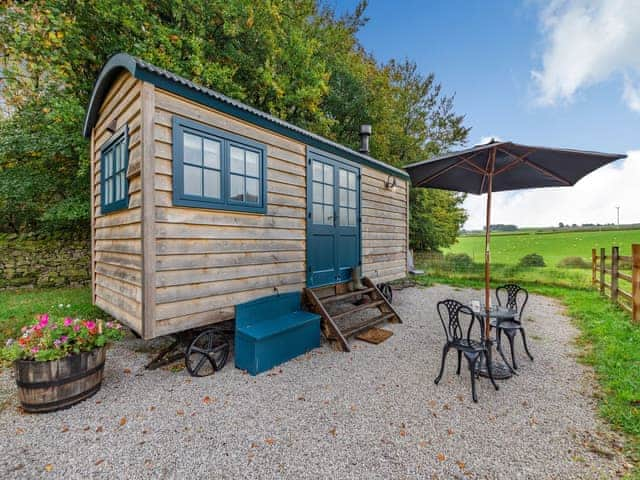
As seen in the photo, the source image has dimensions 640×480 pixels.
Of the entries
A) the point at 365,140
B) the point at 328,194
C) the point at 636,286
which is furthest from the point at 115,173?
the point at 636,286

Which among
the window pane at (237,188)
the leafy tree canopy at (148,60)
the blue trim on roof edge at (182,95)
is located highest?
the leafy tree canopy at (148,60)

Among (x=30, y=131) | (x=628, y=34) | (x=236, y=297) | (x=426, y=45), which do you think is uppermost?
(x=426, y=45)

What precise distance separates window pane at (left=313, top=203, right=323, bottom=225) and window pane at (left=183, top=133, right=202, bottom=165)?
6.67ft

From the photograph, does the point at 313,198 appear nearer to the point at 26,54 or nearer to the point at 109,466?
the point at 109,466

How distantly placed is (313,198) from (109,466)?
152 inches

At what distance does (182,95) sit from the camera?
10.3ft

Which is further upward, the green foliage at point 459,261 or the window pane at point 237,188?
the window pane at point 237,188

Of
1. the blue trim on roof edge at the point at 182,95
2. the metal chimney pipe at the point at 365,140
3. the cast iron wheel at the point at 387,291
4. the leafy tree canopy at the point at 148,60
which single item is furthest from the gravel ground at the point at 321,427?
the leafy tree canopy at the point at 148,60

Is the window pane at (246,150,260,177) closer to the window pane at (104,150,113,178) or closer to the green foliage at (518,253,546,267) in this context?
the window pane at (104,150,113,178)

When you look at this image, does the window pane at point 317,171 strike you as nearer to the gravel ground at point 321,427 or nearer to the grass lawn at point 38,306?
the gravel ground at point 321,427

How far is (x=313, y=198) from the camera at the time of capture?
15.7 feet

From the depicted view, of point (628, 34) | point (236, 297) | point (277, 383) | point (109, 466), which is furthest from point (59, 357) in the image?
point (628, 34)

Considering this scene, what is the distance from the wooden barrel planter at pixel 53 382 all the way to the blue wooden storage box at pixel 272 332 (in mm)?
1474

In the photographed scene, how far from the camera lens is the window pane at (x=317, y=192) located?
15.8 feet
